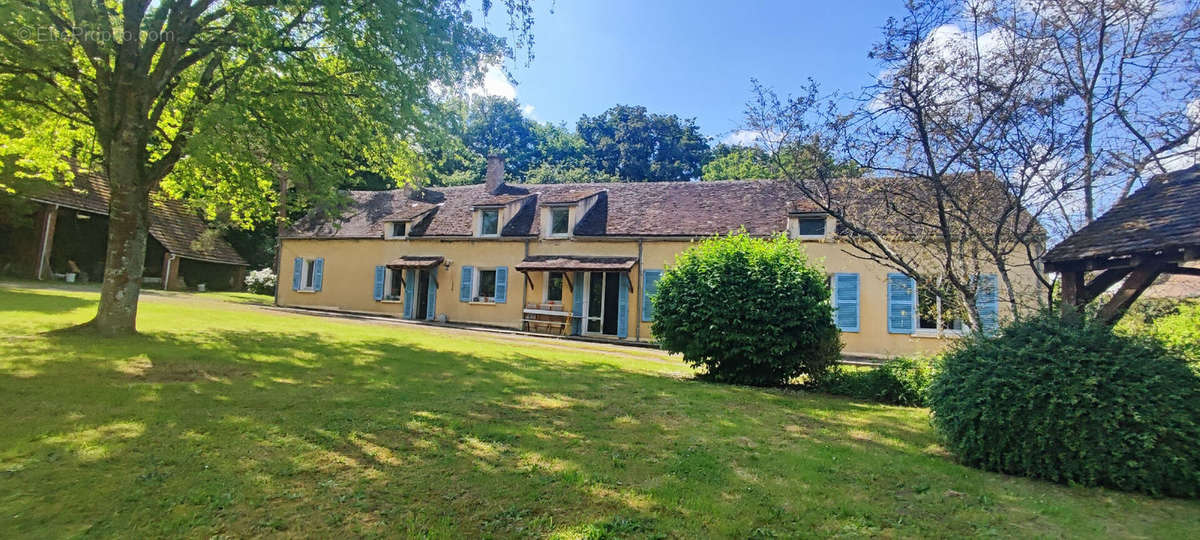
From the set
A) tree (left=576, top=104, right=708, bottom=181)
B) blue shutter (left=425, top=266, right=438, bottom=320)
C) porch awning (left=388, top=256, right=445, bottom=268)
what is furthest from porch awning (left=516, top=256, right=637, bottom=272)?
tree (left=576, top=104, right=708, bottom=181)

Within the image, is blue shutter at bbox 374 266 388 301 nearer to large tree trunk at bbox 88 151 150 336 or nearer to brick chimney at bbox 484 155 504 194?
brick chimney at bbox 484 155 504 194

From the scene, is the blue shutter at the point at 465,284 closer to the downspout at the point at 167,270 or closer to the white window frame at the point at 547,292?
the white window frame at the point at 547,292

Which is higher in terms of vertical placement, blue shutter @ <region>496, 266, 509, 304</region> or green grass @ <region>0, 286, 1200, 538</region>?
blue shutter @ <region>496, 266, 509, 304</region>

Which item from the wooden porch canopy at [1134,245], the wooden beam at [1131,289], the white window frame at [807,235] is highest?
the white window frame at [807,235]

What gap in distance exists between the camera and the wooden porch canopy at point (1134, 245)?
18.0 feet

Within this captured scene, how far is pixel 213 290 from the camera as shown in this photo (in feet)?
99.8

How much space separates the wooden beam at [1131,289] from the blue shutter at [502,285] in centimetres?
1709

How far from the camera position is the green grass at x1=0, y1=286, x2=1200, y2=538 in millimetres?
3238

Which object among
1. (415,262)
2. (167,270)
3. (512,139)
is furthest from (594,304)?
(512,139)

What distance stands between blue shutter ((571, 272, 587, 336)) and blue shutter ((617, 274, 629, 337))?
1.46 metres

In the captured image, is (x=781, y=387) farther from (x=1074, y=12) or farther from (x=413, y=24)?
(x=413, y=24)

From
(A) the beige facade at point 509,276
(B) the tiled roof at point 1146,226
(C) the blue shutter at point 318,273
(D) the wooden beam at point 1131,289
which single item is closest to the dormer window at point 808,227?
(A) the beige facade at point 509,276

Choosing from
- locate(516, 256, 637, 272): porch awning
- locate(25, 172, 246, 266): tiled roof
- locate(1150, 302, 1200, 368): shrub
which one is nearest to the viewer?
locate(1150, 302, 1200, 368): shrub

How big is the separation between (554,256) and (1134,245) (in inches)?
623
